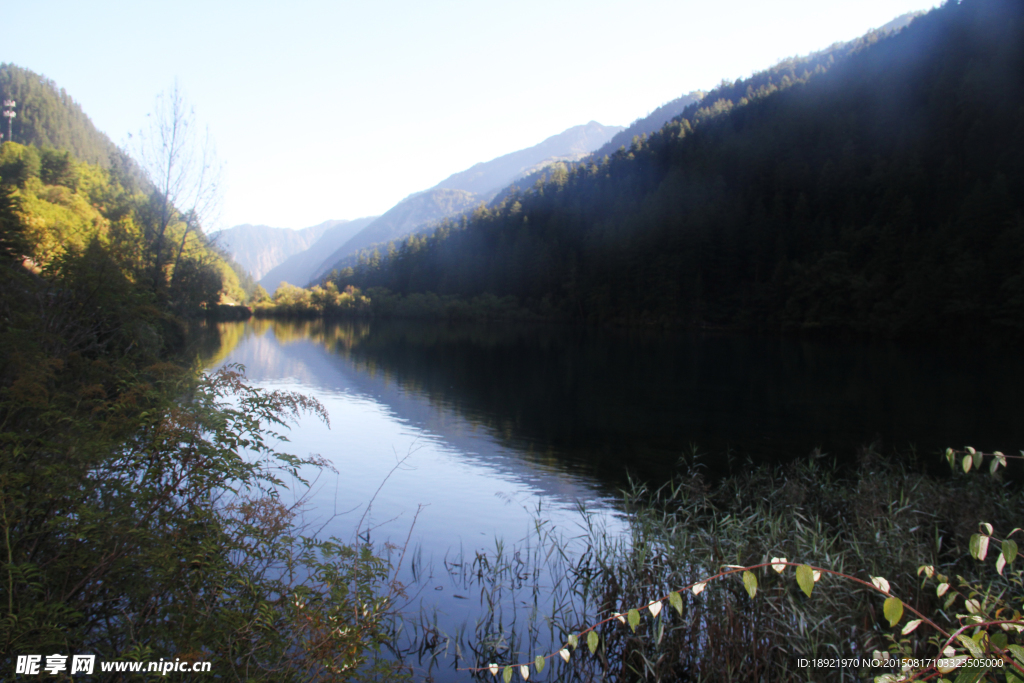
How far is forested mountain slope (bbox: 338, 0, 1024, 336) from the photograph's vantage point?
46281 millimetres

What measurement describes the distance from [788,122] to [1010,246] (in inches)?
1684

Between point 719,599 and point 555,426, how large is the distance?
1171 centimetres

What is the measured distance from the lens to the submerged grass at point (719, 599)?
455 cm

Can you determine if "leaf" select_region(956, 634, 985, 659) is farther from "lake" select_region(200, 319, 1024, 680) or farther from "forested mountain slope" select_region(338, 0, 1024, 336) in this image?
"forested mountain slope" select_region(338, 0, 1024, 336)

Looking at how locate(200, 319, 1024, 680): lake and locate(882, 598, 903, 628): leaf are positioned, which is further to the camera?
locate(200, 319, 1024, 680): lake

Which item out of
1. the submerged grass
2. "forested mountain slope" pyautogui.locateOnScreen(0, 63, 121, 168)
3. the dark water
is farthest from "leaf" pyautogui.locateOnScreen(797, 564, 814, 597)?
"forested mountain slope" pyautogui.locateOnScreen(0, 63, 121, 168)

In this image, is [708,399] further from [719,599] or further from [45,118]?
[45,118]

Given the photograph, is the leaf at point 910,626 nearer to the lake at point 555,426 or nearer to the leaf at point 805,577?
the leaf at point 805,577

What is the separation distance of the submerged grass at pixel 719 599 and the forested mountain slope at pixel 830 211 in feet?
150

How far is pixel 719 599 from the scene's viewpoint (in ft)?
16.3

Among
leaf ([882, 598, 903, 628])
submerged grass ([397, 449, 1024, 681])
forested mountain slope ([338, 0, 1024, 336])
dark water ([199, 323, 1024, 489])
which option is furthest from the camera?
forested mountain slope ([338, 0, 1024, 336])

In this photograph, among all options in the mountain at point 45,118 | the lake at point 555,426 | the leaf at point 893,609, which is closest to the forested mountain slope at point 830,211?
the lake at point 555,426

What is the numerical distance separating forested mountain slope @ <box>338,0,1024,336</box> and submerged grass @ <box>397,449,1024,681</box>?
150 feet

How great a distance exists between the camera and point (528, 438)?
1510 cm
